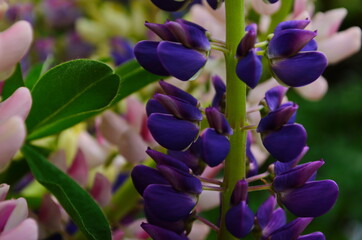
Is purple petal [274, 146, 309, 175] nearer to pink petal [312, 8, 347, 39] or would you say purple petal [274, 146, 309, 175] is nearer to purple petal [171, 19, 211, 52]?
purple petal [171, 19, 211, 52]

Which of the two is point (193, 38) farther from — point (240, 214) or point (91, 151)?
point (91, 151)

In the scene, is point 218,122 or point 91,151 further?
point 91,151

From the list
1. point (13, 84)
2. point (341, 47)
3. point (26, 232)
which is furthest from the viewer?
point (341, 47)

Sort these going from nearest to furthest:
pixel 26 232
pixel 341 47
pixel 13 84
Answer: pixel 26 232
pixel 13 84
pixel 341 47

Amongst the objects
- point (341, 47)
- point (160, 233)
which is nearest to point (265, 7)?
point (341, 47)

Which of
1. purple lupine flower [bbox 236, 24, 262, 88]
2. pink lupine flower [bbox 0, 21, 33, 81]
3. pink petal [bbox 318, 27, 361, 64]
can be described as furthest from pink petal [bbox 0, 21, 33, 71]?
pink petal [bbox 318, 27, 361, 64]

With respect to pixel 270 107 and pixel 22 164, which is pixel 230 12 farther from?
pixel 22 164

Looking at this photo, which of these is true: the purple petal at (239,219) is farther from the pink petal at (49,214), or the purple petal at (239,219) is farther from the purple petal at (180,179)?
the pink petal at (49,214)
